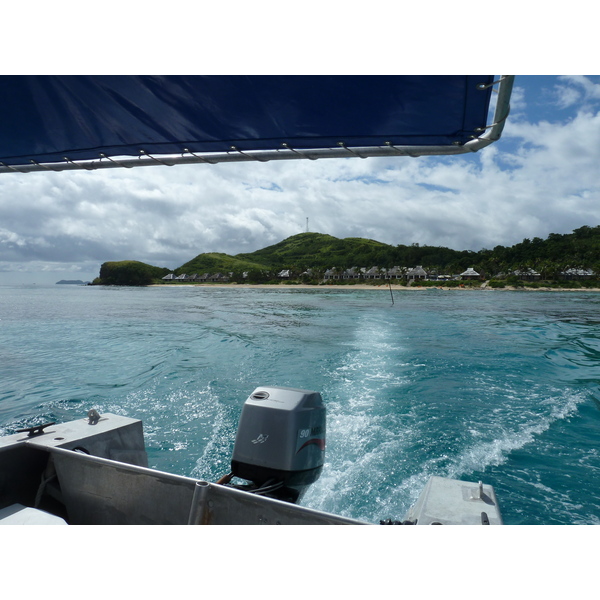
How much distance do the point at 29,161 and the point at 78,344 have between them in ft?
23.1

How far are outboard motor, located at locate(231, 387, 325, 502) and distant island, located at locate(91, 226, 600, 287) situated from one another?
59754 mm

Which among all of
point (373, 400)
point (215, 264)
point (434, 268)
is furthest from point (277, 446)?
point (215, 264)

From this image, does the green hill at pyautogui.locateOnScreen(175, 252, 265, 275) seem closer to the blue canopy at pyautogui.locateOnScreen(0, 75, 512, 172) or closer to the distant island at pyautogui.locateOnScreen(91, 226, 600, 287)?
the distant island at pyautogui.locateOnScreen(91, 226, 600, 287)

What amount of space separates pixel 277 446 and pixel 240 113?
1.60m

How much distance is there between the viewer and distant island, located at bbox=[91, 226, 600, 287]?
194 feet

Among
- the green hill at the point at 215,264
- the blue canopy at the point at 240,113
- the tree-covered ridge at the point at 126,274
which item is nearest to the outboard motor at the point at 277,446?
the blue canopy at the point at 240,113

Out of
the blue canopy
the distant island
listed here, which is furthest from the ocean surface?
the distant island

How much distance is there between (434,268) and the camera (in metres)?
76.0

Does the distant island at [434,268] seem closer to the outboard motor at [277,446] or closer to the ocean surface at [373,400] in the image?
the ocean surface at [373,400]

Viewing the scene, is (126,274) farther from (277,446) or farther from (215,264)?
(277,446)

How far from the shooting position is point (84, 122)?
2.23 metres

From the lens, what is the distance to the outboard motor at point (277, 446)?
1.92m

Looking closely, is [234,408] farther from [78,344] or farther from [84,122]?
[78,344]

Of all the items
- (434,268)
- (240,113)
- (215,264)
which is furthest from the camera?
(215,264)
